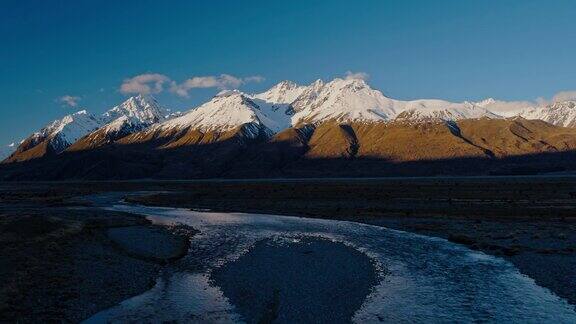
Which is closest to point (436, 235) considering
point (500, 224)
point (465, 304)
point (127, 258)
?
point (500, 224)

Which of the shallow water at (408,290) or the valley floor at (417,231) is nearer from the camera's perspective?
the shallow water at (408,290)

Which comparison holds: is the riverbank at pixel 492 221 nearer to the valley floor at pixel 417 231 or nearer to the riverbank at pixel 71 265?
the valley floor at pixel 417 231

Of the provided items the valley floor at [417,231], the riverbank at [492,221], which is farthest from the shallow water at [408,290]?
the riverbank at [492,221]

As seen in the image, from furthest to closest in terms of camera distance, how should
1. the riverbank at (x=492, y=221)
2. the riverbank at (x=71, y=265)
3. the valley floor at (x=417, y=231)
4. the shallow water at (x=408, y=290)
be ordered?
the riverbank at (x=492, y=221) → the valley floor at (x=417, y=231) → the riverbank at (x=71, y=265) → the shallow water at (x=408, y=290)

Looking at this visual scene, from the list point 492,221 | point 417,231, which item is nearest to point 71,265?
point 417,231

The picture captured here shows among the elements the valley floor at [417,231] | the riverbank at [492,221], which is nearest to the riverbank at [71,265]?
the valley floor at [417,231]

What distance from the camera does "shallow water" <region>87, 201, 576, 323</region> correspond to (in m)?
28.1

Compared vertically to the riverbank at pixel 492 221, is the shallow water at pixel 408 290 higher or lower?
lower

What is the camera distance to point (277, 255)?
154 feet

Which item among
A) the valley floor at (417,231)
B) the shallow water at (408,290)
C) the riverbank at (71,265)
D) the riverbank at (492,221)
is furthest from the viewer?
the riverbank at (492,221)

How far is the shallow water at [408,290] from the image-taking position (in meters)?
28.1

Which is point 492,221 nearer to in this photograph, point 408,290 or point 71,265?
point 408,290

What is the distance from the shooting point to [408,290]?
33625mm

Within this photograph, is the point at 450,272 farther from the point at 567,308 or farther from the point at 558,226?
the point at 558,226
